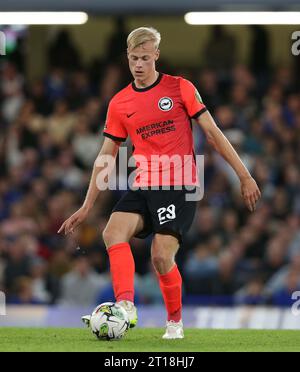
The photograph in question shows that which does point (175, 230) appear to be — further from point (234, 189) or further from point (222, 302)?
point (234, 189)

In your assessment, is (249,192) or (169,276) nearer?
(249,192)

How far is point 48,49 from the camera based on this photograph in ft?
48.9

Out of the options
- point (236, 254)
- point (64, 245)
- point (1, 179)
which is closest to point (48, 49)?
point (1, 179)

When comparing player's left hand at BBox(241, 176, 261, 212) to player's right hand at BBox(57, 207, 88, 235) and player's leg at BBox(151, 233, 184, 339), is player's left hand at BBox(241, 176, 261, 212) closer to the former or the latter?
player's leg at BBox(151, 233, 184, 339)

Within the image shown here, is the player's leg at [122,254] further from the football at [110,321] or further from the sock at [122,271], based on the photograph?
the football at [110,321]

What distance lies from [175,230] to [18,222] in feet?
20.5

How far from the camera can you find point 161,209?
22.7 ft

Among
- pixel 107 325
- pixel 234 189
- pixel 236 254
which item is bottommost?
pixel 107 325

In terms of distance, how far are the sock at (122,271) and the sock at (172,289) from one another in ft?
0.72

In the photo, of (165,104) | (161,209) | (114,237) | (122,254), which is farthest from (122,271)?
(165,104)

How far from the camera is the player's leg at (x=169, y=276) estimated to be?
6.86 meters

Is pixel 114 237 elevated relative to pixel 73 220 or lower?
lower

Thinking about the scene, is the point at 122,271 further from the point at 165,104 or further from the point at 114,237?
the point at 165,104

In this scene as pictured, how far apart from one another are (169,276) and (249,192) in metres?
0.75
